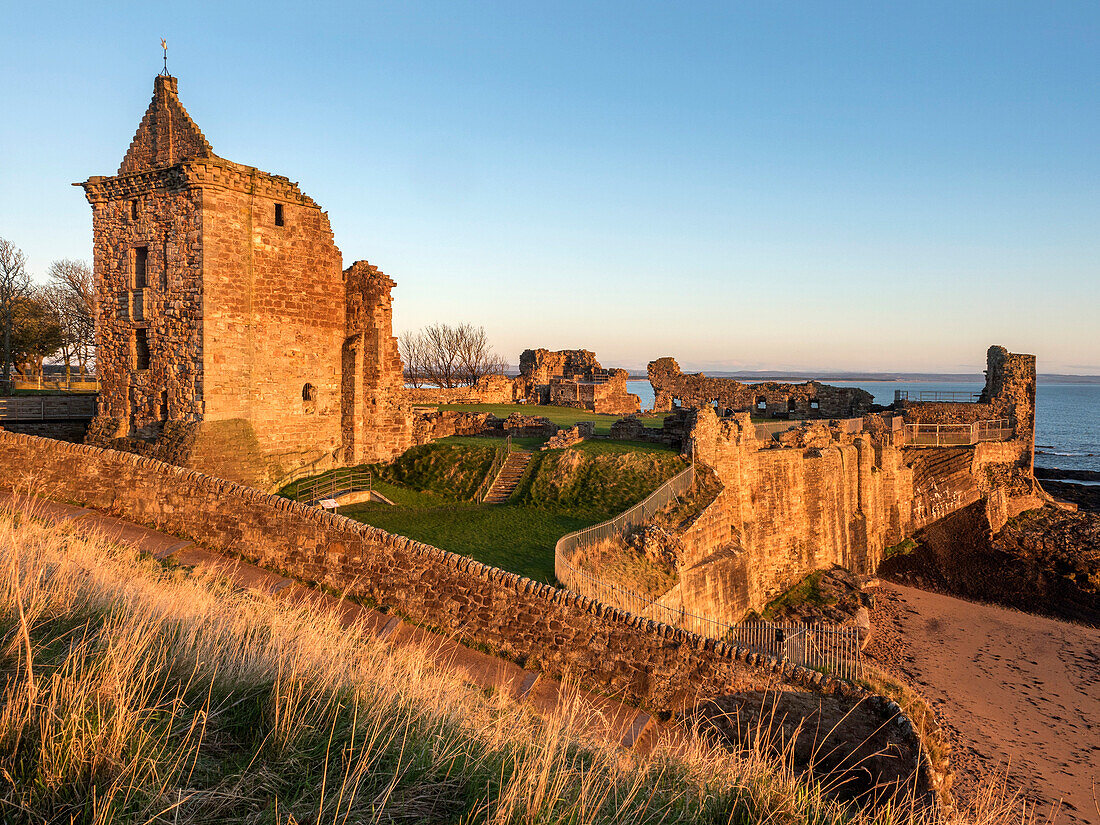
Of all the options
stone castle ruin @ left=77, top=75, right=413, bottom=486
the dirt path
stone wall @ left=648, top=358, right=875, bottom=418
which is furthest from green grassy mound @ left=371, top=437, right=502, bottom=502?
stone wall @ left=648, top=358, right=875, bottom=418

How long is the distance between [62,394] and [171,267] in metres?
6.90

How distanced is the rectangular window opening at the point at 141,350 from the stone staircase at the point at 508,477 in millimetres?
10956

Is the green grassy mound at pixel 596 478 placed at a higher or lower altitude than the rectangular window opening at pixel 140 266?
lower

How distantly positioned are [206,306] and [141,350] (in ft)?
10.6

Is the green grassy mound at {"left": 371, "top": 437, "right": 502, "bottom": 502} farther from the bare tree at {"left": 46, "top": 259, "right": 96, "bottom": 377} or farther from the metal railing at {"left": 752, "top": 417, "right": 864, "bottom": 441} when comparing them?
the bare tree at {"left": 46, "top": 259, "right": 96, "bottom": 377}

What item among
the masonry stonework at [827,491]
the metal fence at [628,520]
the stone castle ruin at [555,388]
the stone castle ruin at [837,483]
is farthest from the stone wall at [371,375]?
the stone castle ruin at [555,388]

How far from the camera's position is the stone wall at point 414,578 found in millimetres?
9938

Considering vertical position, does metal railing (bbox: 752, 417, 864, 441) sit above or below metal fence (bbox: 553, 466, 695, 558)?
above

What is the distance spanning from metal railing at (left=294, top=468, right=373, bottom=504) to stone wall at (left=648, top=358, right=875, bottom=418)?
71.4 ft

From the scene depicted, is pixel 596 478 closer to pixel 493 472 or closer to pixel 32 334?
pixel 493 472

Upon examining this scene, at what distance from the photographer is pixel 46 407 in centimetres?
2028

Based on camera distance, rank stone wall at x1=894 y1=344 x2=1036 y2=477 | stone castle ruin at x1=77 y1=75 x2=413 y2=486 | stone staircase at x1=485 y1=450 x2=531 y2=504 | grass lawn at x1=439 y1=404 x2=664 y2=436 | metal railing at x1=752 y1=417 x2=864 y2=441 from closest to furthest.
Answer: stone castle ruin at x1=77 y1=75 x2=413 y2=486
stone staircase at x1=485 y1=450 x2=531 y2=504
metal railing at x1=752 y1=417 x2=864 y2=441
grass lawn at x1=439 y1=404 x2=664 y2=436
stone wall at x1=894 y1=344 x2=1036 y2=477

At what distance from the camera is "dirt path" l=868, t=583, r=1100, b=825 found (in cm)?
1450

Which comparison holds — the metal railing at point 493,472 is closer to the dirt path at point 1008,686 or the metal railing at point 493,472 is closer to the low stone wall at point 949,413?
the dirt path at point 1008,686
